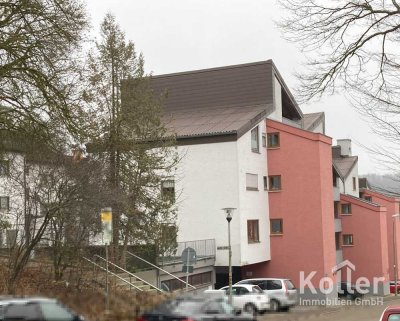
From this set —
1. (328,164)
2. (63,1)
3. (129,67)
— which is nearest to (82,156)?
(63,1)

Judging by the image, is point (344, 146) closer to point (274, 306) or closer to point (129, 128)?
point (274, 306)

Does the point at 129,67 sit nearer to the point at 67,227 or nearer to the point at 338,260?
the point at 67,227

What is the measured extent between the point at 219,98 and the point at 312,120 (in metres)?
15.6

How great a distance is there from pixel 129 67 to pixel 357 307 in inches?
940

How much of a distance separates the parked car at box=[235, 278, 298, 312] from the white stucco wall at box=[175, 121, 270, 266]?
383cm

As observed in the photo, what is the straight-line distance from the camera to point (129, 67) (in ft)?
109

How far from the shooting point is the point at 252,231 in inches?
1674

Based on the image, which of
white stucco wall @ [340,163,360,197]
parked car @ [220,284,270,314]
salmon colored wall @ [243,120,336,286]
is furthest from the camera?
white stucco wall @ [340,163,360,197]

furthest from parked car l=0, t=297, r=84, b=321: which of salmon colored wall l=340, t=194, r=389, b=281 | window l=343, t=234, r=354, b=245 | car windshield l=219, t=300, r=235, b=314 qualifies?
window l=343, t=234, r=354, b=245

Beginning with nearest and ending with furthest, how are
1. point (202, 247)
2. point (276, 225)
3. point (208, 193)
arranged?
point (202, 247) < point (208, 193) < point (276, 225)

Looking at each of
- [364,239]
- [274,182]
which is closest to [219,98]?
[274,182]

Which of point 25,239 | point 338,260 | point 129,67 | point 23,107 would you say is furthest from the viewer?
point 338,260

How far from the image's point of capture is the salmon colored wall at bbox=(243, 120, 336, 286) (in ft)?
144

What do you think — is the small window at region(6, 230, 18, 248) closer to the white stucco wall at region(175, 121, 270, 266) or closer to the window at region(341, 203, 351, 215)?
the white stucco wall at region(175, 121, 270, 266)
